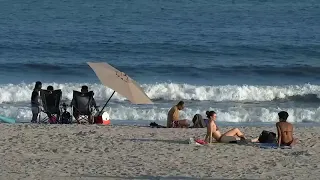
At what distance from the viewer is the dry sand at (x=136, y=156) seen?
1159 centimetres

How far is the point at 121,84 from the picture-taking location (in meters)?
15.8

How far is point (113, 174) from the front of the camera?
11484mm

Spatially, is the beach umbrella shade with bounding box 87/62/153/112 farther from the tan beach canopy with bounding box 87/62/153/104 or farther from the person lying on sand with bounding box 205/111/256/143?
the person lying on sand with bounding box 205/111/256/143

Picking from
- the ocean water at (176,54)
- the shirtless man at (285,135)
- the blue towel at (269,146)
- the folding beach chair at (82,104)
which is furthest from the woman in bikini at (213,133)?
the ocean water at (176,54)

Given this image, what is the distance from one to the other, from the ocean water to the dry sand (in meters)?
4.11

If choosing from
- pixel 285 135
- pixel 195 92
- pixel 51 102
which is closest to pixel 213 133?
pixel 285 135

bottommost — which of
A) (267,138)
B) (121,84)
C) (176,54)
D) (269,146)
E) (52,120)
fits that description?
(269,146)

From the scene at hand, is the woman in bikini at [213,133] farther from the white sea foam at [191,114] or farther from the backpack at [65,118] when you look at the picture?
the white sea foam at [191,114]

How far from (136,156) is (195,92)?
10.5 metres

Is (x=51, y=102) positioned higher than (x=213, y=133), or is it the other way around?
(x=51, y=102)

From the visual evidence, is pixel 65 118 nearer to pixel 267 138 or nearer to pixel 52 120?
pixel 52 120

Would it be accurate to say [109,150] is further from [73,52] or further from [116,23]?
[116,23]

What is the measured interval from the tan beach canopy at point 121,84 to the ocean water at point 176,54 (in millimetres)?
3019

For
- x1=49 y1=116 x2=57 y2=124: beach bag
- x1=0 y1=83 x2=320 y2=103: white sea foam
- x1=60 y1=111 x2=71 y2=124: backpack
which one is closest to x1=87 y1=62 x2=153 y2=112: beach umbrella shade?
x1=60 y1=111 x2=71 y2=124: backpack
